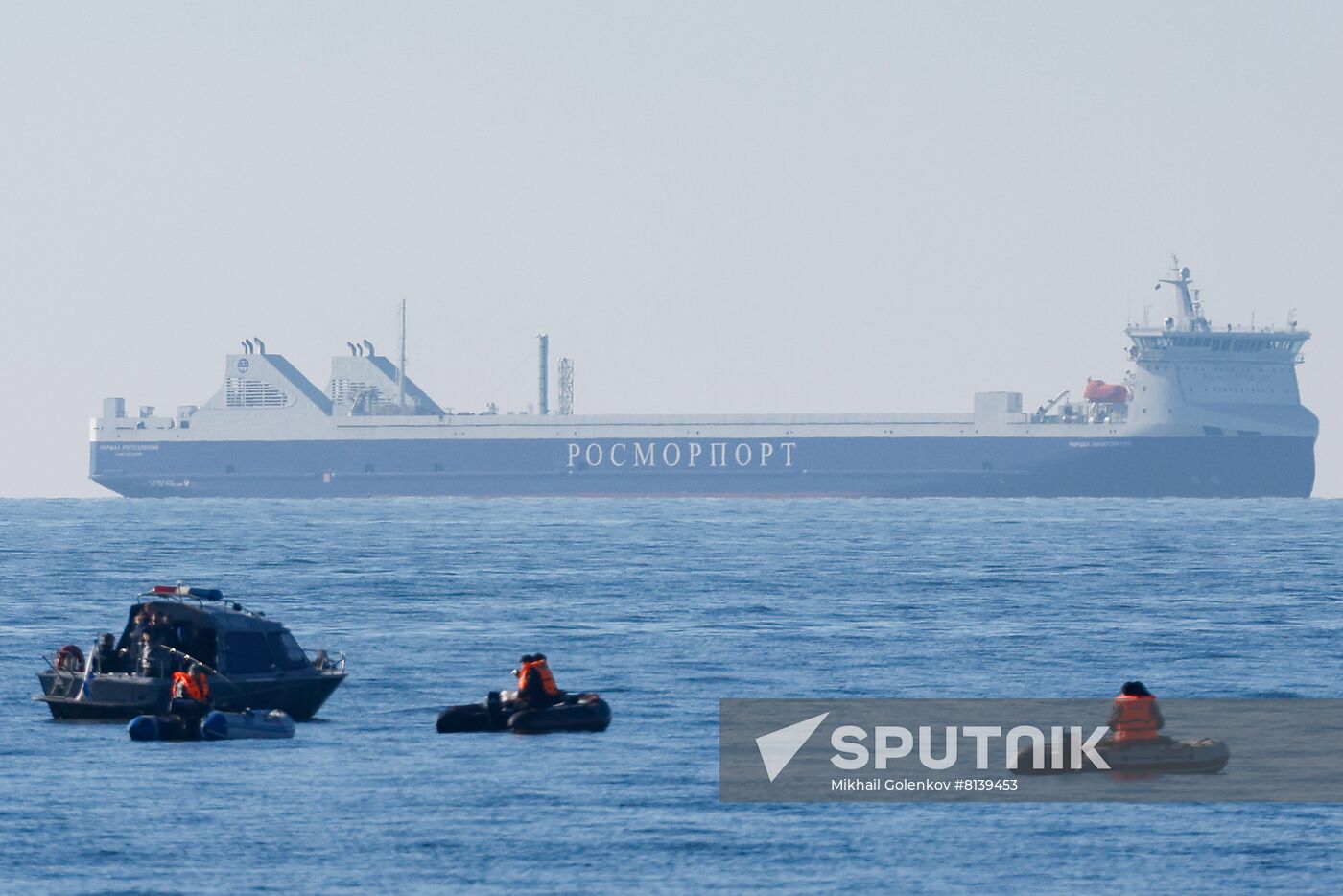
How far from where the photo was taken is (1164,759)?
97.4 feet

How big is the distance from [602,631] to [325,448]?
121 meters

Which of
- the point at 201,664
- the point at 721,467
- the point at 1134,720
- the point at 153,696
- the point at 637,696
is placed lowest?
the point at 637,696

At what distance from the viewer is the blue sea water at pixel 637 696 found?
2470 cm

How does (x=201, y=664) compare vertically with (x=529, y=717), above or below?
above

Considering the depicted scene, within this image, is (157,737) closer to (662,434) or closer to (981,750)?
(981,750)

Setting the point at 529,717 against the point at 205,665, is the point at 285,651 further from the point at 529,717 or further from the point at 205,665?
the point at 529,717

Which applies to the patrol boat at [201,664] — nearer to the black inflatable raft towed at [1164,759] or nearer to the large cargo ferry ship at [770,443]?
the black inflatable raft towed at [1164,759]

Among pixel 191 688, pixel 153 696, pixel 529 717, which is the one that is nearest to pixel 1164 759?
pixel 529 717

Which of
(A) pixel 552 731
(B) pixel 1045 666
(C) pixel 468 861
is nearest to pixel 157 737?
(A) pixel 552 731

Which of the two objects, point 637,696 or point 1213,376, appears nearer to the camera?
point 637,696

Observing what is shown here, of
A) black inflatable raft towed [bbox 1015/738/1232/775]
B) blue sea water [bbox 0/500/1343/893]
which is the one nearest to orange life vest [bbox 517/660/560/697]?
blue sea water [bbox 0/500/1343/893]

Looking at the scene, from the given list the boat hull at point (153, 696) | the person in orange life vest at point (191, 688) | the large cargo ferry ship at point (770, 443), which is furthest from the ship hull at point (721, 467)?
the person in orange life vest at point (191, 688)

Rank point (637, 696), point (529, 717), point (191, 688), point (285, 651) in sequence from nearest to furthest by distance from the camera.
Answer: point (191, 688) < point (529, 717) < point (285, 651) < point (637, 696)

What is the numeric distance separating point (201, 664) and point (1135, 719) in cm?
1390
